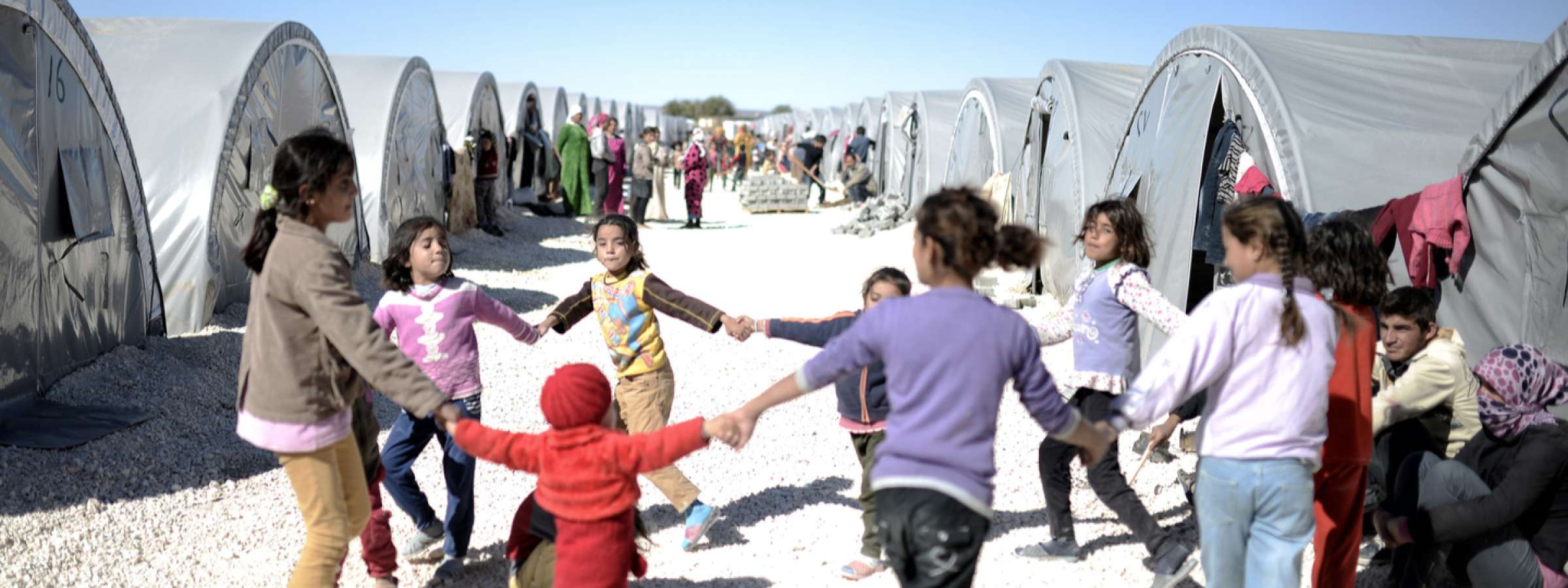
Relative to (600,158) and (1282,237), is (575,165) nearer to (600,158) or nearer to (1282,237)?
(600,158)

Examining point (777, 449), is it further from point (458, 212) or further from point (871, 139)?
point (871, 139)

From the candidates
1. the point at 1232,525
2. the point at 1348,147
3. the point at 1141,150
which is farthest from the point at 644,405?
the point at 1141,150

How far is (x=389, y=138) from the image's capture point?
42.8ft

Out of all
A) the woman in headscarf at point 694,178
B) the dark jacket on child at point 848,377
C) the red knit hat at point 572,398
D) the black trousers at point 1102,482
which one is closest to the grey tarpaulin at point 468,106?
the woman in headscarf at point 694,178

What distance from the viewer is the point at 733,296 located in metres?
11.7

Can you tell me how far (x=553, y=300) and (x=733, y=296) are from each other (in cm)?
188

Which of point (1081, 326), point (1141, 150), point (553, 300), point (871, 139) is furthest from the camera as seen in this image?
point (871, 139)

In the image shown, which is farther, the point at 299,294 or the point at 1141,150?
the point at 1141,150

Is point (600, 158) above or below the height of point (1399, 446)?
above

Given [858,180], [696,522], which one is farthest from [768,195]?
[696,522]

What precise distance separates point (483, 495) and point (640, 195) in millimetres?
14000

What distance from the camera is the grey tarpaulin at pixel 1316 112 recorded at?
6164 mm

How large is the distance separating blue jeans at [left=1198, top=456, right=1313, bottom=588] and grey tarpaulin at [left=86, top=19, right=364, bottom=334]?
7562 mm

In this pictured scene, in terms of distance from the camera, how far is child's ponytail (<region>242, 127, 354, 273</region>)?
317cm
